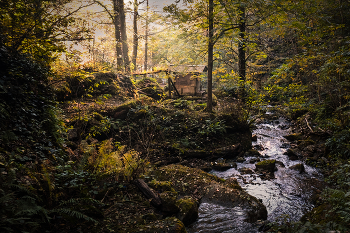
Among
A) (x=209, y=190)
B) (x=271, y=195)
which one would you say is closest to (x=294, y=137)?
(x=271, y=195)

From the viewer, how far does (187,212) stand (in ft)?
14.8

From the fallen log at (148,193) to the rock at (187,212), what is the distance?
0.51m

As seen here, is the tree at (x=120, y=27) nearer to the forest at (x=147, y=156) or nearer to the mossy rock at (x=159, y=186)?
the forest at (x=147, y=156)

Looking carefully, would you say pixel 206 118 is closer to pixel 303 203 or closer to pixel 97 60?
pixel 303 203

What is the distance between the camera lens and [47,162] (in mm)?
4051

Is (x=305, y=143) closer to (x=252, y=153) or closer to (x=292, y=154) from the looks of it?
(x=292, y=154)

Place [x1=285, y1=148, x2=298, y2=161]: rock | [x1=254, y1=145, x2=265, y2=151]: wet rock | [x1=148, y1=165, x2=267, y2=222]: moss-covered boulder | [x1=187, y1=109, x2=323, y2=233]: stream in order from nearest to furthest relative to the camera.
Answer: [x1=187, y1=109, x2=323, y2=233]: stream
[x1=148, y1=165, x2=267, y2=222]: moss-covered boulder
[x1=285, y1=148, x2=298, y2=161]: rock
[x1=254, y1=145, x2=265, y2=151]: wet rock

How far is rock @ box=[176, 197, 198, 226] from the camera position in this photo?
448 centimetres

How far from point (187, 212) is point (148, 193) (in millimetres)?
1053

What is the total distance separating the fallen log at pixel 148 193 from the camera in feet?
14.8

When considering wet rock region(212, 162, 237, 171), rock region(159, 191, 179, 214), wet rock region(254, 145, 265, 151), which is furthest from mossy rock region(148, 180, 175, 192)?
wet rock region(254, 145, 265, 151)

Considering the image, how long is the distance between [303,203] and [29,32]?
9.00 metres

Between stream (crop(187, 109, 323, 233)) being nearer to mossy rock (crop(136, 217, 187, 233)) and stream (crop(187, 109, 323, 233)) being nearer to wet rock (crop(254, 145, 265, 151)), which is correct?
wet rock (crop(254, 145, 265, 151))

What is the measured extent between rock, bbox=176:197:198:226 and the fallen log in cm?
51
